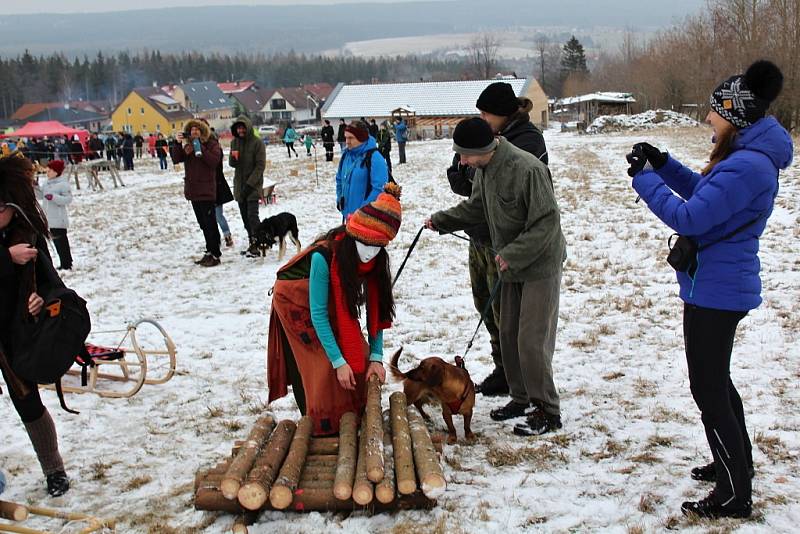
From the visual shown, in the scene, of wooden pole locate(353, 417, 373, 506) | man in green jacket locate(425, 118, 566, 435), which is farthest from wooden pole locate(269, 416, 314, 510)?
man in green jacket locate(425, 118, 566, 435)

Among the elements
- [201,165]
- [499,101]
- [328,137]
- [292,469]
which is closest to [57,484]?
[292,469]

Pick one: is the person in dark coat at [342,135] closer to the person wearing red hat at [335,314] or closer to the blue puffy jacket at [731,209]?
the person wearing red hat at [335,314]

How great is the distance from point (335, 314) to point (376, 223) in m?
0.67

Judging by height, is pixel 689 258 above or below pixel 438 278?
above

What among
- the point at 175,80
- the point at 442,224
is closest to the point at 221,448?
the point at 442,224

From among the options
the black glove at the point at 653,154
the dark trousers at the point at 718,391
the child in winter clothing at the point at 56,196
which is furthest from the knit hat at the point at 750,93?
the child in winter clothing at the point at 56,196

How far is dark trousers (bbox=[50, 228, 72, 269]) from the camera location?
931cm

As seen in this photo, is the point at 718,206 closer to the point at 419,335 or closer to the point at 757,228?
the point at 757,228

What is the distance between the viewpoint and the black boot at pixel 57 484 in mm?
3857

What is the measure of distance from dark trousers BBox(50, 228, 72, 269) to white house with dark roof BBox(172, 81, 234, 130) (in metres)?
86.0

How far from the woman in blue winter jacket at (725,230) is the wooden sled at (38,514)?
118 inches

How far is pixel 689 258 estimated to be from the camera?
305cm

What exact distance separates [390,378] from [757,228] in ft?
10.0

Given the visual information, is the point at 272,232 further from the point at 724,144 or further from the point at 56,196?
the point at 724,144
